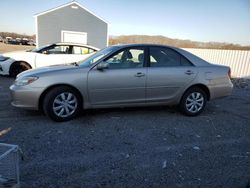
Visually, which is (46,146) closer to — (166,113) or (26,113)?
(26,113)

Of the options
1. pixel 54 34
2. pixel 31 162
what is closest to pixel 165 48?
pixel 31 162

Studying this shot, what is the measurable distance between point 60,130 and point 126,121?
4.39 ft

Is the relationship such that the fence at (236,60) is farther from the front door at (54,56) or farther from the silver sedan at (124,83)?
the front door at (54,56)

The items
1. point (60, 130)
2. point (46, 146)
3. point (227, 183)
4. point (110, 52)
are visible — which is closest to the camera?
point (227, 183)

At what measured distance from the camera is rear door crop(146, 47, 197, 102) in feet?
16.4

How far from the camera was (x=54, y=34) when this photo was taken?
1762cm

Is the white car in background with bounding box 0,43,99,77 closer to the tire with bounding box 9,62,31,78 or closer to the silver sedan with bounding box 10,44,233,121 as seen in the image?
the tire with bounding box 9,62,31,78

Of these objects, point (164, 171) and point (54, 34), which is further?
point (54, 34)

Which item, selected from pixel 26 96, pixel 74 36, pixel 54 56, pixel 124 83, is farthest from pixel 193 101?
pixel 74 36

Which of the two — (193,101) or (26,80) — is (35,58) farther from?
(193,101)

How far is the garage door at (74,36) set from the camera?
18.0m

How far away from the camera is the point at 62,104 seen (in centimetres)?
456

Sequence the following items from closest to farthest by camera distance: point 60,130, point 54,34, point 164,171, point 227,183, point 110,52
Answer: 1. point 227,183
2. point 164,171
3. point 60,130
4. point 110,52
5. point 54,34

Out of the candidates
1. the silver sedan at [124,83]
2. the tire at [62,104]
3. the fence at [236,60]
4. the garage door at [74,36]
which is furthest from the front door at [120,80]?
the garage door at [74,36]
